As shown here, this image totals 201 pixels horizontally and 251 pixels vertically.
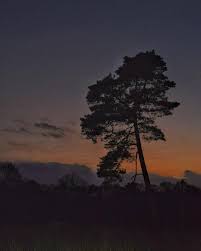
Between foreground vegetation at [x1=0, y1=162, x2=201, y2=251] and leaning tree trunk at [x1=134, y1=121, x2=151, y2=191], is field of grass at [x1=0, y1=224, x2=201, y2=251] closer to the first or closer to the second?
foreground vegetation at [x1=0, y1=162, x2=201, y2=251]

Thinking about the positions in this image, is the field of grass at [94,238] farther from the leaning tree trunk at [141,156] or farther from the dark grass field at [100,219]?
the leaning tree trunk at [141,156]

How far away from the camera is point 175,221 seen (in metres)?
41.6

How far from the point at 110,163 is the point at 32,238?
9.41 meters

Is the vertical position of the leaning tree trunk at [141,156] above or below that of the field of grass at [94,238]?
above

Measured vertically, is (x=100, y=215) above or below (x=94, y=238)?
above

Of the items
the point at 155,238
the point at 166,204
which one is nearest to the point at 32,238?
the point at 155,238

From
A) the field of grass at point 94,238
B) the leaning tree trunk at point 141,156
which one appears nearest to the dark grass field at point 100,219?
the field of grass at point 94,238

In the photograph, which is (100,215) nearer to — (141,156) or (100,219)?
(100,219)

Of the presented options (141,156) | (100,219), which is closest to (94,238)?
(100,219)

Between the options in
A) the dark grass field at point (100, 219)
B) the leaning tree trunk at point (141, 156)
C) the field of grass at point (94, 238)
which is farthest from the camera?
the leaning tree trunk at point (141, 156)

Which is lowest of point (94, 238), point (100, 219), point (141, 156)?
point (94, 238)

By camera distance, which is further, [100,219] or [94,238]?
[100,219]

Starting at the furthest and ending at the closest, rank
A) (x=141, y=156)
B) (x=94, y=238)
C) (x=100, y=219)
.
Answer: (x=100, y=219) < (x=141, y=156) < (x=94, y=238)

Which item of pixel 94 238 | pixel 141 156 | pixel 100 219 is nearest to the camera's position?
pixel 94 238
